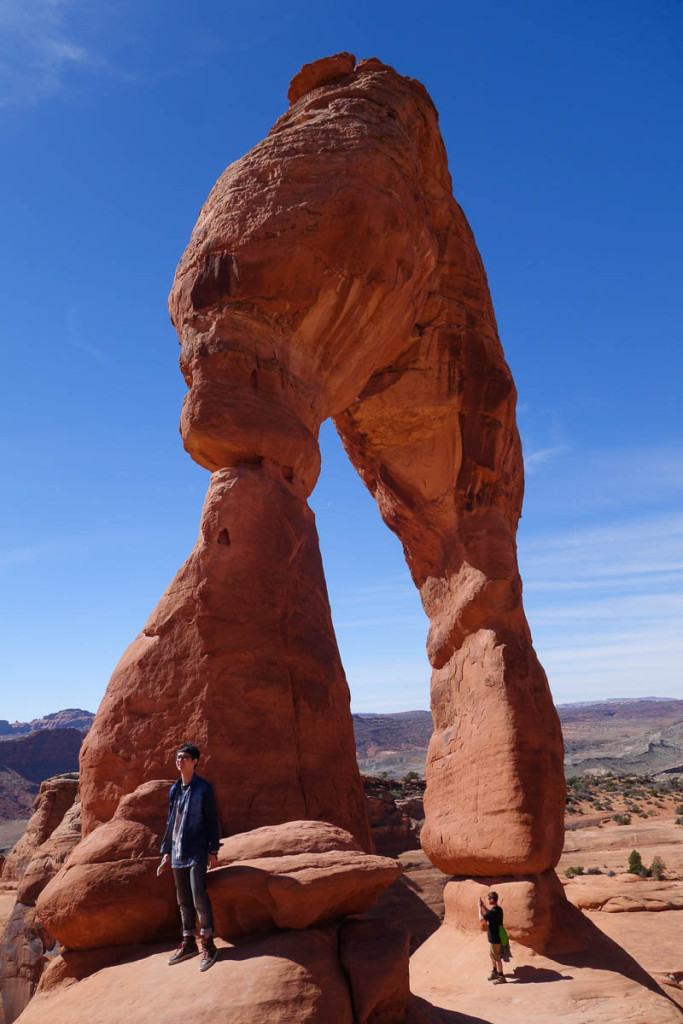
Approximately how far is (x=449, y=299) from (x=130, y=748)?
7.79 metres

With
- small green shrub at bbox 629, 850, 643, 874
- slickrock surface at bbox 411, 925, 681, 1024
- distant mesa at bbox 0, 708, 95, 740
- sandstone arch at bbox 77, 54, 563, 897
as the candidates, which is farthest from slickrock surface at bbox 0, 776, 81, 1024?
distant mesa at bbox 0, 708, 95, 740

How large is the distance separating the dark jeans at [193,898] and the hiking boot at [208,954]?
48mm

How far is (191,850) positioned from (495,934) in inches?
188

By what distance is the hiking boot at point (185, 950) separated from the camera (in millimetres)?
4145

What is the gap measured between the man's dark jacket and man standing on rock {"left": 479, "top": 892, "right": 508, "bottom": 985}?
4.56 m

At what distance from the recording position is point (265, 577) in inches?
244

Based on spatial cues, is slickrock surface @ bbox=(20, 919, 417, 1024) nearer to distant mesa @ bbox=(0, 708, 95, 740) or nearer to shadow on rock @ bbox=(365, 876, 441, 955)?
shadow on rock @ bbox=(365, 876, 441, 955)

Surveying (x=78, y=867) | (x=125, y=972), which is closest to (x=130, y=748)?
(x=78, y=867)

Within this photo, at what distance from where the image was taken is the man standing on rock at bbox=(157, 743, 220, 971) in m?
4.16

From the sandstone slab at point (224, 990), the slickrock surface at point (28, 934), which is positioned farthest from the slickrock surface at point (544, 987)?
the slickrock surface at point (28, 934)

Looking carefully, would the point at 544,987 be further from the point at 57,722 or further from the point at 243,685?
the point at 57,722

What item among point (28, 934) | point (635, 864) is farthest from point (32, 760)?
point (28, 934)

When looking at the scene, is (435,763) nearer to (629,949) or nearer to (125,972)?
(629,949)

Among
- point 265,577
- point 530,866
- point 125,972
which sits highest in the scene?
point 265,577
